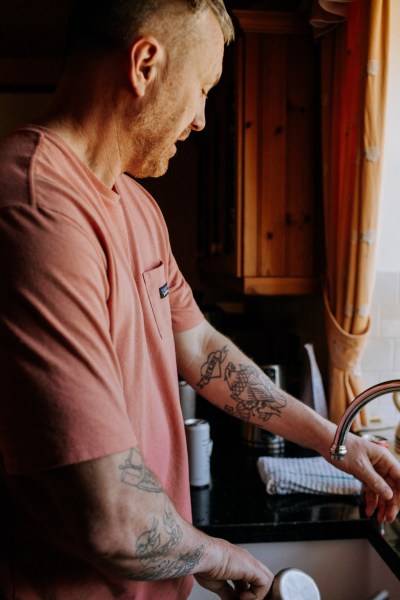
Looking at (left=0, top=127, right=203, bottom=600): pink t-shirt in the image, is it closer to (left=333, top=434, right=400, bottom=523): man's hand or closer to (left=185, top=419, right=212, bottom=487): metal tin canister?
(left=333, top=434, right=400, bottom=523): man's hand

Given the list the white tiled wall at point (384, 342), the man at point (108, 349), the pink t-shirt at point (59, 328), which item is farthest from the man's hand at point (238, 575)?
the white tiled wall at point (384, 342)

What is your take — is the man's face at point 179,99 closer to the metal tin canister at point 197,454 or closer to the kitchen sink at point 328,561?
the metal tin canister at point 197,454

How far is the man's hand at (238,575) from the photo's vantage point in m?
0.87

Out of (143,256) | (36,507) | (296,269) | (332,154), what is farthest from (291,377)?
(36,507)

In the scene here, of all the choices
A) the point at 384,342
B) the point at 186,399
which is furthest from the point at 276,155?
the point at 186,399

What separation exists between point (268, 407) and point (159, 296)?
0.35 metres

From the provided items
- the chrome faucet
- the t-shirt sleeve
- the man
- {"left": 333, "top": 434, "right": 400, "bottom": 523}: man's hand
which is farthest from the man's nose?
{"left": 333, "top": 434, "right": 400, "bottom": 523}: man's hand

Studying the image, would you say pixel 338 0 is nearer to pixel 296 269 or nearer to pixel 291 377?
pixel 296 269

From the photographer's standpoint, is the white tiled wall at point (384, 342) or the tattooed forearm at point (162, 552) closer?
the tattooed forearm at point (162, 552)

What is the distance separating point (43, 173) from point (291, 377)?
4.92 feet

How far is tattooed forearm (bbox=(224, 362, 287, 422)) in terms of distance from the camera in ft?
3.98

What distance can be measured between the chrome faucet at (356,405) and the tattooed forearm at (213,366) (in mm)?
370

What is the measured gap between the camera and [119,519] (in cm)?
70

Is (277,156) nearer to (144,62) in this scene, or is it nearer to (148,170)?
(148,170)
